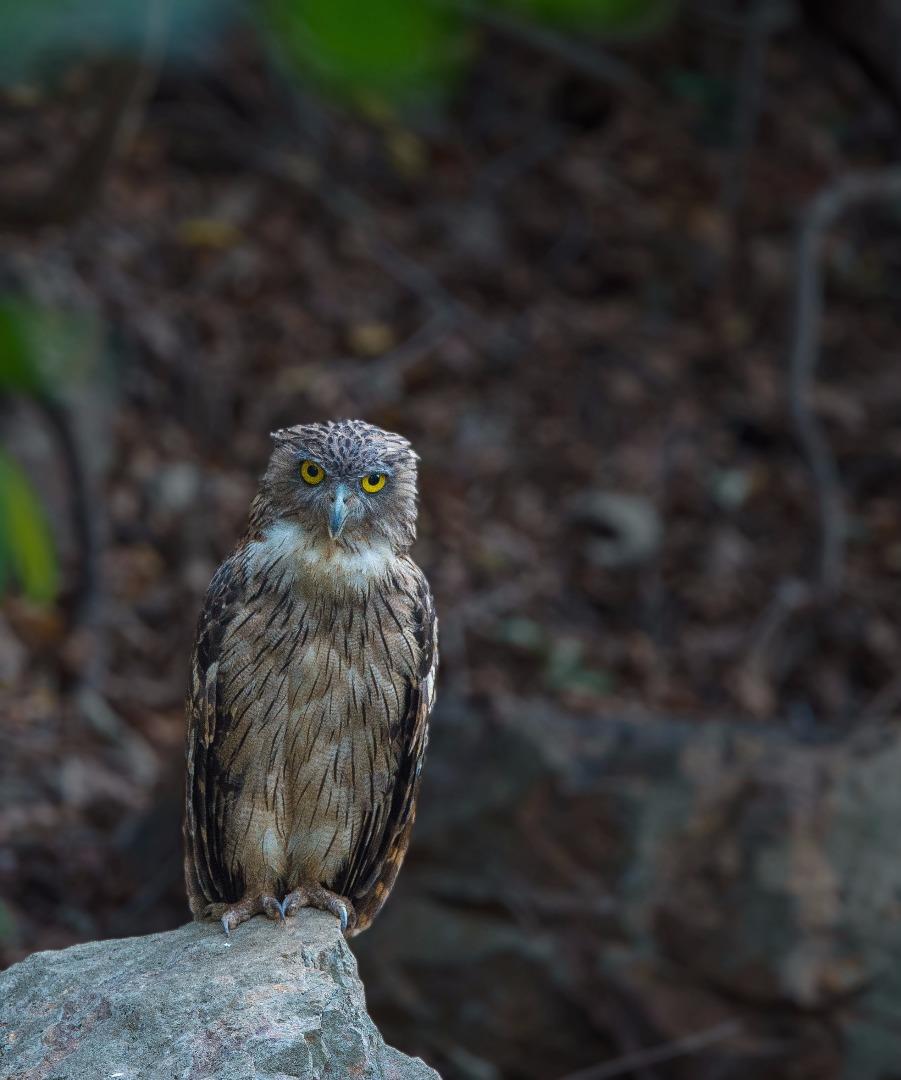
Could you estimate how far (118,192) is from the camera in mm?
9141

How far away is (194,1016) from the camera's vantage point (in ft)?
8.48

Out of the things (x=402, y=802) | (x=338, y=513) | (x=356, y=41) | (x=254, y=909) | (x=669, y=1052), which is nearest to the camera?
(x=356, y=41)

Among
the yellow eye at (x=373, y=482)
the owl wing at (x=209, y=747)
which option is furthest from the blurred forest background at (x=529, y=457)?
the yellow eye at (x=373, y=482)

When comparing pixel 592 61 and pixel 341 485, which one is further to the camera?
pixel 592 61

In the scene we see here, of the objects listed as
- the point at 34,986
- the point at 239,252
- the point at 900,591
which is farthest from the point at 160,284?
the point at 34,986

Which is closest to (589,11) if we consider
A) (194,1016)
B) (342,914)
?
(194,1016)

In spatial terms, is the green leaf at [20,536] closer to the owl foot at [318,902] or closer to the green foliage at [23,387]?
the green foliage at [23,387]

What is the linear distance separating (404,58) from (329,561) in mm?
1955

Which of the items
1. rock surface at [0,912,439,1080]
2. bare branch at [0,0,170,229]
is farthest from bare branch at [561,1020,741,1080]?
bare branch at [0,0,170,229]

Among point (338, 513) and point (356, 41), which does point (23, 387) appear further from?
point (356, 41)

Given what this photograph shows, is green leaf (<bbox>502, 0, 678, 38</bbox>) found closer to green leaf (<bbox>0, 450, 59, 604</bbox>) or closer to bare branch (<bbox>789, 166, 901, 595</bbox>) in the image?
green leaf (<bbox>0, 450, 59, 604</bbox>)

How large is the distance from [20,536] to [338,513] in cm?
78

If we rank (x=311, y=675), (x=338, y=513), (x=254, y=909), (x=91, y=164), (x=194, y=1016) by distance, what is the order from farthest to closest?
(x=91, y=164) → (x=254, y=909) → (x=311, y=675) → (x=338, y=513) → (x=194, y=1016)

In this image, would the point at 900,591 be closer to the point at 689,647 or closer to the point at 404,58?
the point at 689,647
